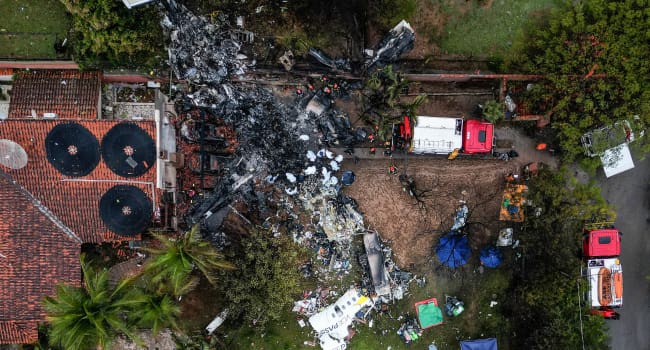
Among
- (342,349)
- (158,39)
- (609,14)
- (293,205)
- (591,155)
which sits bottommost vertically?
(342,349)

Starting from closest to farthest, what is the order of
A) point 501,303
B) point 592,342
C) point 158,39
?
point 158,39 → point 592,342 → point 501,303

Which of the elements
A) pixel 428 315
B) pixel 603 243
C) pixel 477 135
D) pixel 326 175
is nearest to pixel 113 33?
pixel 326 175

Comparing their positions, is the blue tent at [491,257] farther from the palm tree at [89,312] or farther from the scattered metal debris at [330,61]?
the palm tree at [89,312]

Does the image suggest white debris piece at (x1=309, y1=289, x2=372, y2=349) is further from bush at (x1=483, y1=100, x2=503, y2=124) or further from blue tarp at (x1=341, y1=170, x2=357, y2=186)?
bush at (x1=483, y1=100, x2=503, y2=124)

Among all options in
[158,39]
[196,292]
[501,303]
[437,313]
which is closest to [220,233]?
[196,292]

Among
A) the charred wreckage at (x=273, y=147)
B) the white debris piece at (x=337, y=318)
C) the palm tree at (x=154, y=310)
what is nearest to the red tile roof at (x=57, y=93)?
the charred wreckage at (x=273, y=147)

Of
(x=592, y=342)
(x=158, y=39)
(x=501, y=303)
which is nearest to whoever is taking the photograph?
(x=158, y=39)

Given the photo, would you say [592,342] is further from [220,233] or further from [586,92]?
[220,233]
